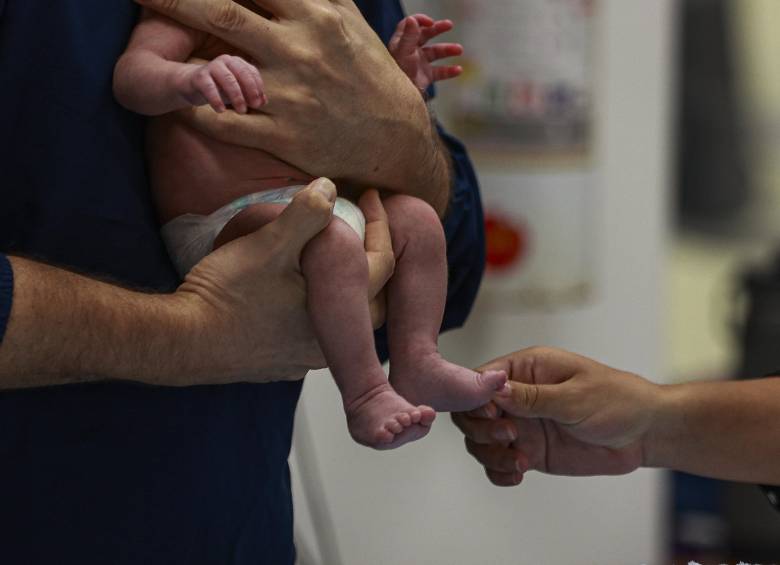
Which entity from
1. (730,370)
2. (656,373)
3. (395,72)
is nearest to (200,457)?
(395,72)

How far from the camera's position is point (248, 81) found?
0.90 metres

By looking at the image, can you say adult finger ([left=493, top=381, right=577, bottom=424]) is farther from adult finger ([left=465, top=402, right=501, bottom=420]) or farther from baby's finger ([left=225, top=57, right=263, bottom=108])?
baby's finger ([left=225, top=57, right=263, bottom=108])

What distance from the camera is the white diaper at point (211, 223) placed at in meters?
1.04

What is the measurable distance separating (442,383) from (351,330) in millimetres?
111

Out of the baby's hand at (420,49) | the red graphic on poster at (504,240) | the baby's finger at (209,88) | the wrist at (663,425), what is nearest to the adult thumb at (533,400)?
the wrist at (663,425)

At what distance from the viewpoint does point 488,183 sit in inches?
83.9

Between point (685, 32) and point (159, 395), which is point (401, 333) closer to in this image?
point (159, 395)

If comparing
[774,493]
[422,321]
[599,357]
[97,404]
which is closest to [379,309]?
[422,321]

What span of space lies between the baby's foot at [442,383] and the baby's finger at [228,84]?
0.95 ft

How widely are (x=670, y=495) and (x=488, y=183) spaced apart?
1.14 m

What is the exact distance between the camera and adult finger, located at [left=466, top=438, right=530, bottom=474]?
127 centimetres

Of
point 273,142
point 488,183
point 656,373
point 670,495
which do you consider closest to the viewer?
point 273,142

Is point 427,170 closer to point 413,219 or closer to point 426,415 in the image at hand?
point 413,219

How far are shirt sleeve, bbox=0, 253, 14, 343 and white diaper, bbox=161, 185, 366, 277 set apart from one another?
0.72 ft
